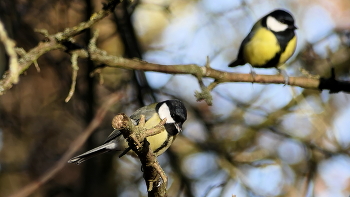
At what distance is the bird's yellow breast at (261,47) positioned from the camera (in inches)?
144

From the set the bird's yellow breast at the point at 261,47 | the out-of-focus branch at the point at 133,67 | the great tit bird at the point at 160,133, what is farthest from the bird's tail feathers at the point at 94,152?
the bird's yellow breast at the point at 261,47

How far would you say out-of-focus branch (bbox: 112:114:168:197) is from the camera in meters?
1.52

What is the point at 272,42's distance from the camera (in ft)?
12.0

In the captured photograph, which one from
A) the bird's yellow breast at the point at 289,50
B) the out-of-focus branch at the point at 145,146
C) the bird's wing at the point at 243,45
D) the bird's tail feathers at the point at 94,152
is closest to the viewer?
the out-of-focus branch at the point at 145,146

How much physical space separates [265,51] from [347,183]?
159cm

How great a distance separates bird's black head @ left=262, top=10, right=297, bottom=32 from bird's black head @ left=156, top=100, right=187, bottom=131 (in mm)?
1375

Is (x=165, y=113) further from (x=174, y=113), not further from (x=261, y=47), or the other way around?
(x=261, y=47)

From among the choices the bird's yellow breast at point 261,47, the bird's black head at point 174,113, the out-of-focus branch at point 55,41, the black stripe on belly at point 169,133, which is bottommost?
the black stripe on belly at point 169,133

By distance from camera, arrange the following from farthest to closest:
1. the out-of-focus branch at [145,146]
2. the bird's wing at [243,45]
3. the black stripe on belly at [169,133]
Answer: the bird's wing at [243,45] → the black stripe on belly at [169,133] → the out-of-focus branch at [145,146]

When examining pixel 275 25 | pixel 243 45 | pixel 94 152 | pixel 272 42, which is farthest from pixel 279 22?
pixel 94 152

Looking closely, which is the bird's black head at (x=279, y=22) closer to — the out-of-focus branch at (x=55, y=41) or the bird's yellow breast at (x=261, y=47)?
the bird's yellow breast at (x=261, y=47)

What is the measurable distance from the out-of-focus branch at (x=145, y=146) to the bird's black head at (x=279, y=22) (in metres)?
2.31

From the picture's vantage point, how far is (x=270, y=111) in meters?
3.93

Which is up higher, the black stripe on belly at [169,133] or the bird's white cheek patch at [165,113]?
the bird's white cheek patch at [165,113]
